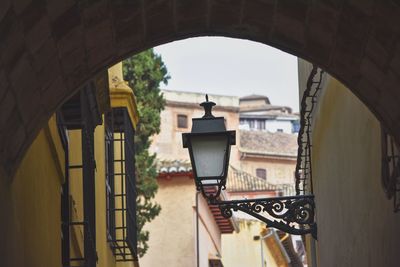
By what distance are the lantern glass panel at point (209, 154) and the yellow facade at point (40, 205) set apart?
3.82 ft

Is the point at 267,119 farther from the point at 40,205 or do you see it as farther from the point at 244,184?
the point at 40,205

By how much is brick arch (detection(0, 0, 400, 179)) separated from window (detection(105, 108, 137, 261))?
8326 millimetres

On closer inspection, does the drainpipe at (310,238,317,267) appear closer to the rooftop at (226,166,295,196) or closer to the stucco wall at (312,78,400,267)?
the stucco wall at (312,78,400,267)

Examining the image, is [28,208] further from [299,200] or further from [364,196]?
[299,200]

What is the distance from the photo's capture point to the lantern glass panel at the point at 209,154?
10828 millimetres

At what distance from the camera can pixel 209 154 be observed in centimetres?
1088

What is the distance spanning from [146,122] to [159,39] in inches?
1181

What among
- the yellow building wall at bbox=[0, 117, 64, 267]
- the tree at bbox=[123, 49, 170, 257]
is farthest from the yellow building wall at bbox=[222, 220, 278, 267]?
the yellow building wall at bbox=[0, 117, 64, 267]

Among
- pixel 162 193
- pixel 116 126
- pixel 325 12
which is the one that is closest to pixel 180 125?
pixel 162 193

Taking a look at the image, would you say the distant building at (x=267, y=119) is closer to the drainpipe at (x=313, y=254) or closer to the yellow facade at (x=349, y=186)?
the drainpipe at (x=313, y=254)

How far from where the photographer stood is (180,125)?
2965 inches

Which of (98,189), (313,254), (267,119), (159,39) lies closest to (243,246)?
(313,254)

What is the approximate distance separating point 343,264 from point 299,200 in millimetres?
1094

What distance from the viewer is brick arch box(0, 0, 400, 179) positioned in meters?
7.31
